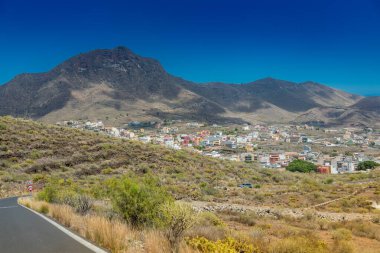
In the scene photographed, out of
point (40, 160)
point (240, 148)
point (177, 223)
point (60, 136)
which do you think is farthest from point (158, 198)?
point (240, 148)

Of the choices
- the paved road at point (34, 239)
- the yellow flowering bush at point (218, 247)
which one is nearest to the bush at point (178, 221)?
the yellow flowering bush at point (218, 247)

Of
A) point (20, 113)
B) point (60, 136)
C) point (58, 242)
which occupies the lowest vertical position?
point (58, 242)

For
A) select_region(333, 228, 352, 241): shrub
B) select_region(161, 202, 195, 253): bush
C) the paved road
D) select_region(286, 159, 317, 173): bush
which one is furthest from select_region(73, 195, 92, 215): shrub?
select_region(286, 159, 317, 173): bush

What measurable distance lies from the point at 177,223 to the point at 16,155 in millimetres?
35077

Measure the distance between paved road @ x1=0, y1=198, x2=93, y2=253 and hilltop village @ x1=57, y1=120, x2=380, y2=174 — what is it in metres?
75.7

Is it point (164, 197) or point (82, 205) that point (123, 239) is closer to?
point (164, 197)

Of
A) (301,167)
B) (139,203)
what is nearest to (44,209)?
(139,203)

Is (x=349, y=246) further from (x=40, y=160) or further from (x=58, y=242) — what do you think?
(x=40, y=160)

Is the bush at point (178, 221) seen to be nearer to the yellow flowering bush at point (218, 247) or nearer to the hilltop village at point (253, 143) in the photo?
the yellow flowering bush at point (218, 247)

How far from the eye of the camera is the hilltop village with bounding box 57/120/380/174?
319ft

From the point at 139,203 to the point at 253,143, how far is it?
139m

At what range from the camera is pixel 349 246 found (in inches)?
431

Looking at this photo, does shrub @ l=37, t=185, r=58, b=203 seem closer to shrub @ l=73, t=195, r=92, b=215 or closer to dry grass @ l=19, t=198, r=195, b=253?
shrub @ l=73, t=195, r=92, b=215

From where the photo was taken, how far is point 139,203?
1005 cm
